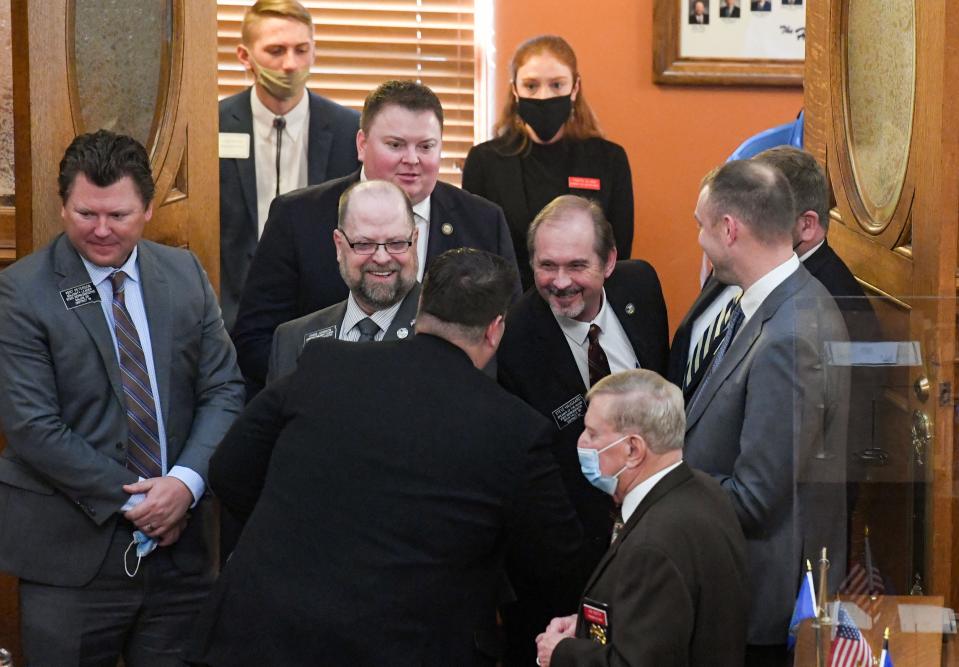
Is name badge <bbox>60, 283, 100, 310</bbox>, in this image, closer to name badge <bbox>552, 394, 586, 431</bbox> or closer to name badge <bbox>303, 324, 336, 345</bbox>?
name badge <bbox>303, 324, 336, 345</bbox>

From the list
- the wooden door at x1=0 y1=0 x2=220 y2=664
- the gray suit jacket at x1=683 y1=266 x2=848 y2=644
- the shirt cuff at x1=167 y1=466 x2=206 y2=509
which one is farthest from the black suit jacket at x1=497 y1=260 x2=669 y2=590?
the wooden door at x1=0 y1=0 x2=220 y2=664

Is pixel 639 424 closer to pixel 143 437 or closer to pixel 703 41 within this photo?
pixel 143 437

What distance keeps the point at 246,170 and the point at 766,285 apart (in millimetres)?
2300

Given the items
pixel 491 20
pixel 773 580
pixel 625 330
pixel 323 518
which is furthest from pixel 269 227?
pixel 491 20

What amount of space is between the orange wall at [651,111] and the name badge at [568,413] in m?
2.48

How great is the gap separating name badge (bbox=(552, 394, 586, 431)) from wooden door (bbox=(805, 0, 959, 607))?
2.60 ft

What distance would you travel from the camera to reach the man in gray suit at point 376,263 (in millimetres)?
3320

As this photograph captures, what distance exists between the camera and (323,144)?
4.96 m

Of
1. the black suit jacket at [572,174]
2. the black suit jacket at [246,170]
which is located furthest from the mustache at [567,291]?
the black suit jacket at [246,170]

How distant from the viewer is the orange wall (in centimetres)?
572

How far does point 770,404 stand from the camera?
2.99 m

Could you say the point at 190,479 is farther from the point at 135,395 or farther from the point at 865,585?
the point at 865,585

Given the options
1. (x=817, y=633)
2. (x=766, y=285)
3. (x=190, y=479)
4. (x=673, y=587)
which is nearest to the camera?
(x=673, y=587)

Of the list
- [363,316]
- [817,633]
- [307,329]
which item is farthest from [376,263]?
[817,633]
